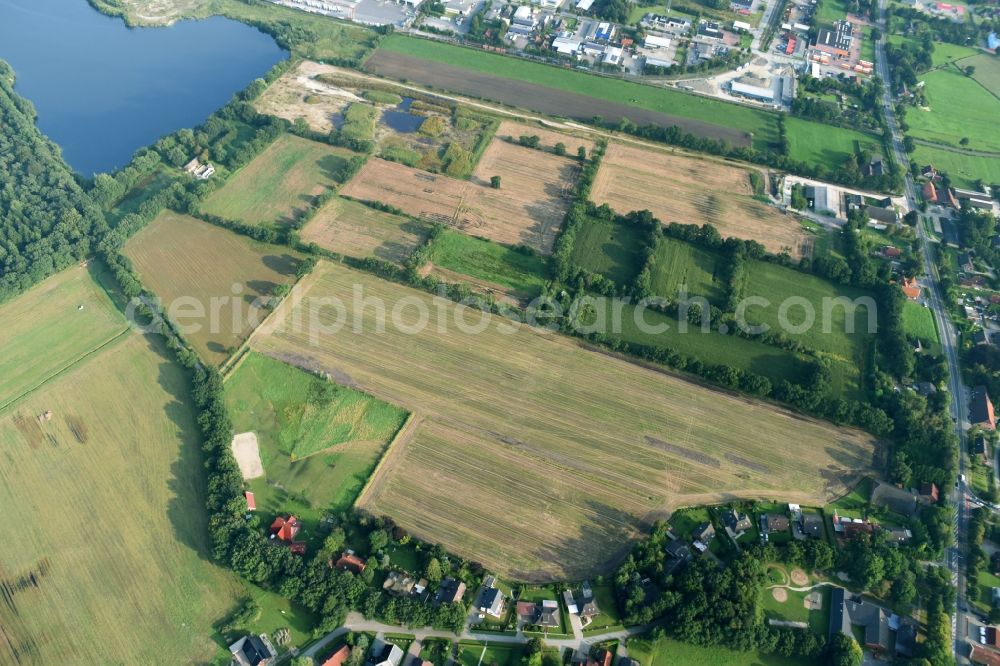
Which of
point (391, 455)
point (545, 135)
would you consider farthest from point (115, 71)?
point (391, 455)

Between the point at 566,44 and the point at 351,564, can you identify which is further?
the point at 566,44

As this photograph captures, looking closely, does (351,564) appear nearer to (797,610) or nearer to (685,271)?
(797,610)

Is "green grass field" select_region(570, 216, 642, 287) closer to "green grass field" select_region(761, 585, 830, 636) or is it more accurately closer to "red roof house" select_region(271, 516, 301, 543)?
"green grass field" select_region(761, 585, 830, 636)

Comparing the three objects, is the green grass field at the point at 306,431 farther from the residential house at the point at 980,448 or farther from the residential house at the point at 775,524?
the residential house at the point at 980,448

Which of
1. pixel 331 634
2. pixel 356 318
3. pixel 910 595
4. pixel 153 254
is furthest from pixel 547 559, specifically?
pixel 153 254

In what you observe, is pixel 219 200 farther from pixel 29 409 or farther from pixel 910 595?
pixel 910 595
